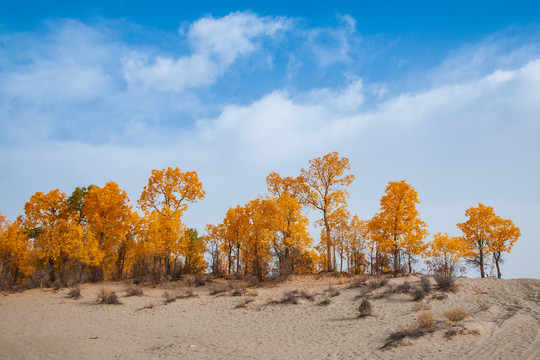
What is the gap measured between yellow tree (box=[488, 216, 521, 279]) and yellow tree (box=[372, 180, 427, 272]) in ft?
48.9

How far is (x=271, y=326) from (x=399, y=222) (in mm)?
14090

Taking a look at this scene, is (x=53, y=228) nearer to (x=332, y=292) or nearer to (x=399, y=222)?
(x=332, y=292)

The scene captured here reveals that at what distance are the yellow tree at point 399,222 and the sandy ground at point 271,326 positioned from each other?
251 cm

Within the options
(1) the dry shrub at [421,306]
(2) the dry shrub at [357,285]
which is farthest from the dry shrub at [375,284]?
(1) the dry shrub at [421,306]

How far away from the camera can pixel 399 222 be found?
78.7ft

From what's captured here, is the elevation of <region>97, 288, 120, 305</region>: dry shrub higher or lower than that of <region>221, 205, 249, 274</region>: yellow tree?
lower

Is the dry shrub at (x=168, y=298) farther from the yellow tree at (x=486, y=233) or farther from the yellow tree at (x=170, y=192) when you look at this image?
the yellow tree at (x=486, y=233)

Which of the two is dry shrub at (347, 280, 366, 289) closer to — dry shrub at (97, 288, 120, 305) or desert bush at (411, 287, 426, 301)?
desert bush at (411, 287, 426, 301)

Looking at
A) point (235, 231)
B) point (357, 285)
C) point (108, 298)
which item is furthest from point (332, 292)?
point (235, 231)

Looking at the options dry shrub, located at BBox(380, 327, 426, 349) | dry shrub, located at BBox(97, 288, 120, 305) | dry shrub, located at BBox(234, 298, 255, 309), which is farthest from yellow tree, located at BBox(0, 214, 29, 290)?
dry shrub, located at BBox(380, 327, 426, 349)

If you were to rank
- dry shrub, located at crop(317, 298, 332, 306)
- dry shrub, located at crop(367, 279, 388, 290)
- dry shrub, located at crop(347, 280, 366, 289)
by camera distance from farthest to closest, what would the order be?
dry shrub, located at crop(347, 280, 366, 289) < dry shrub, located at crop(367, 279, 388, 290) < dry shrub, located at crop(317, 298, 332, 306)

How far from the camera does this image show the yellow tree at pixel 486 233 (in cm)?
3266

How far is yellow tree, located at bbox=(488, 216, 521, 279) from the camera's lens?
32.5 metres

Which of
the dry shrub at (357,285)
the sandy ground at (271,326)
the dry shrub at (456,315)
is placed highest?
the dry shrub at (456,315)
